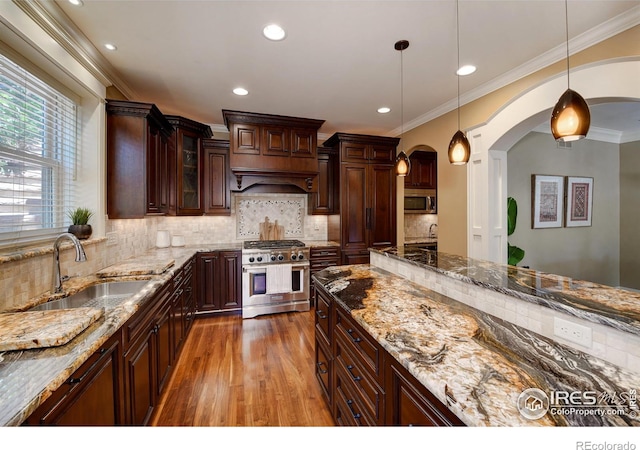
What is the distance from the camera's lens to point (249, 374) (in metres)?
2.36

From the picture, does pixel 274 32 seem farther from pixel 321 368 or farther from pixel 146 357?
pixel 321 368

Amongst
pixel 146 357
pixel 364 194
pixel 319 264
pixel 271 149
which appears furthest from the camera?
pixel 364 194

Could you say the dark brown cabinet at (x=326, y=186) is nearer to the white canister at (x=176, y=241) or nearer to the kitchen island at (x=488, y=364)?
the white canister at (x=176, y=241)

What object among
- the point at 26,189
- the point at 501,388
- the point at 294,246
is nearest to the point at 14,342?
the point at 26,189

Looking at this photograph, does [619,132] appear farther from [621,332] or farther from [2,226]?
[2,226]

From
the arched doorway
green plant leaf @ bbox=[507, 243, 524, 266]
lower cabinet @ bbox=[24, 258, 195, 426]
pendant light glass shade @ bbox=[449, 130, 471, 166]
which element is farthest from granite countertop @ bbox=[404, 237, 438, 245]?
lower cabinet @ bbox=[24, 258, 195, 426]

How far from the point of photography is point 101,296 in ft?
6.63

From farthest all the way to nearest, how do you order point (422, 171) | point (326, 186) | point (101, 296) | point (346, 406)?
point (422, 171)
point (326, 186)
point (101, 296)
point (346, 406)

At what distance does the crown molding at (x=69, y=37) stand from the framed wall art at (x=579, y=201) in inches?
263

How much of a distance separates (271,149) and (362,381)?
10.6 ft

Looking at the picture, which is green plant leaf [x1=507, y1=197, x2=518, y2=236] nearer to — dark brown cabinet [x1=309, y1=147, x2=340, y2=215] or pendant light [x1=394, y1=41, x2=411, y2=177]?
pendant light [x1=394, y1=41, x2=411, y2=177]

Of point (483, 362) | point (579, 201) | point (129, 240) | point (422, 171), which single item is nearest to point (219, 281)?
point (129, 240)

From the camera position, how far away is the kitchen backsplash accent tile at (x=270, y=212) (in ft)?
14.4

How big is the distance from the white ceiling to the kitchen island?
1.88 metres
